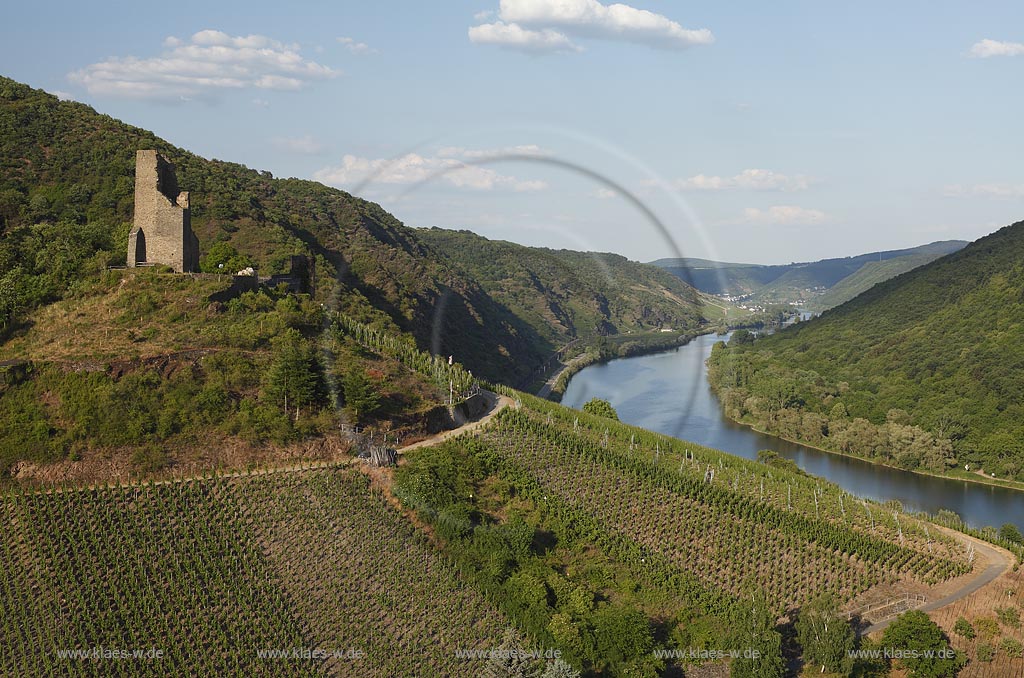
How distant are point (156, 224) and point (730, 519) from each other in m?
27.9

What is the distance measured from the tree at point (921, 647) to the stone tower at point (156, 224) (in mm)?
31678

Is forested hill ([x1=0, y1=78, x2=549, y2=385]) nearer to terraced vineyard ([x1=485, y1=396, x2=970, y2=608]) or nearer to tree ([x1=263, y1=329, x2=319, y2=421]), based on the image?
tree ([x1=263, y1=329, x2=319, y2=421])

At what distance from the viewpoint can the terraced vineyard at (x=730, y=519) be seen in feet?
107

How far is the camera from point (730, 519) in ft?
116

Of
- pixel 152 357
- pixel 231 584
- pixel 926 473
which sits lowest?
pixel 926 473

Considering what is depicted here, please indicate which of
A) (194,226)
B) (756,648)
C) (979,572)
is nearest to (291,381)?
(756,648)

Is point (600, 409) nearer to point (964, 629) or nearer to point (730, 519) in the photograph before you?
point (730, 519)

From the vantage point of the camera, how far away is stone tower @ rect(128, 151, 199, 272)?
36094 mm

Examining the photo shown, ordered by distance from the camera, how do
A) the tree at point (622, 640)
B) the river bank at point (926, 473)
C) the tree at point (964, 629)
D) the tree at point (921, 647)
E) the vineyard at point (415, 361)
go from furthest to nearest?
the river bank at point (926, 473) < the vineyard at point (415, 361) < the tree at point (964, 629) < the tree at point (921, 647) < the tree at point (622, 640)

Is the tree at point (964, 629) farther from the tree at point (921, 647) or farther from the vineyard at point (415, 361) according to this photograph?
the vineyard at point (415, 361)

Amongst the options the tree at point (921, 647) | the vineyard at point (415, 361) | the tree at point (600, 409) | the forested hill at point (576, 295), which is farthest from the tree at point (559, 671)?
the forested hill at point (576, 295)

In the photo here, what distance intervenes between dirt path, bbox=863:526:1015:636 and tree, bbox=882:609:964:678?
4.60 feet

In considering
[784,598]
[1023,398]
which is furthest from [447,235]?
[784,598]

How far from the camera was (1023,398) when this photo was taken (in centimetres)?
7162
